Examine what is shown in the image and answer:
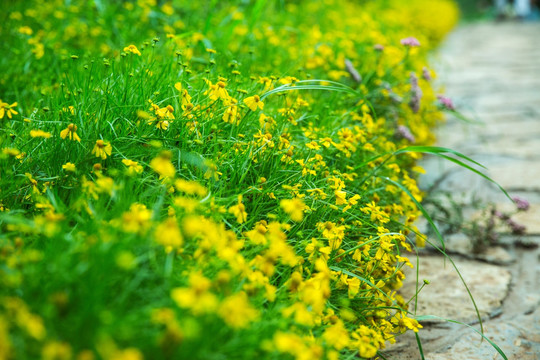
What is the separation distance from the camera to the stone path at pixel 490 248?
5.26ft

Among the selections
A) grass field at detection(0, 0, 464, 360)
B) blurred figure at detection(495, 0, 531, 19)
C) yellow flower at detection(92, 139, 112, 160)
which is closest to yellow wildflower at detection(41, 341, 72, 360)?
grass field at detection(0, 0, 464, 360)

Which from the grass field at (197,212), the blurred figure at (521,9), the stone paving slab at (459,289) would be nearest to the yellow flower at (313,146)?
the grass field at (197,212)

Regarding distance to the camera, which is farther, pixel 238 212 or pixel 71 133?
pixel 71 133

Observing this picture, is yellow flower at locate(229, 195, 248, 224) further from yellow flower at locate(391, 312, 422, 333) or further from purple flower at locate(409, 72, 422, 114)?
purple flower at locate(409, 72, 422, 114)

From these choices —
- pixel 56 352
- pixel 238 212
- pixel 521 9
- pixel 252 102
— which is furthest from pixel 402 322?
pixel 521 9

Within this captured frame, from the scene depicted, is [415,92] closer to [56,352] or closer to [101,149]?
[101,149]

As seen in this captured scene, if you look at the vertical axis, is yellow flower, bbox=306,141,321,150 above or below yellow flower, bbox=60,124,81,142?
below

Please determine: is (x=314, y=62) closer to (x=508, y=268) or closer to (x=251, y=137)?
(x=251, y=137)

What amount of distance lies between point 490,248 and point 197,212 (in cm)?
154

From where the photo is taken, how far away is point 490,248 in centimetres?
220

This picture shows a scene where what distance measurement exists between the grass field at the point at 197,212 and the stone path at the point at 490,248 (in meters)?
0.15

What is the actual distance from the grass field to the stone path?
15 cm

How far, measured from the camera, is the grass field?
0.90 metres

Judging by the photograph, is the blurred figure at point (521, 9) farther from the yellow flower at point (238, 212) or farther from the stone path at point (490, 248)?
the yellow flower at point (238, 212)
